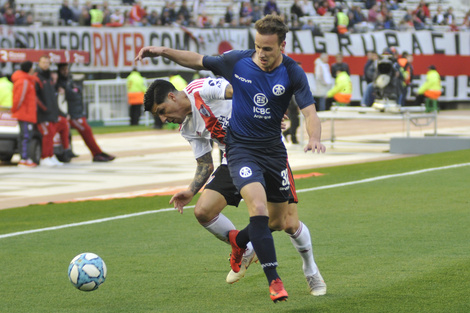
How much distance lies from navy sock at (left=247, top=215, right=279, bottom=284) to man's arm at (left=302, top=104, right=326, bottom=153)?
0.59 m

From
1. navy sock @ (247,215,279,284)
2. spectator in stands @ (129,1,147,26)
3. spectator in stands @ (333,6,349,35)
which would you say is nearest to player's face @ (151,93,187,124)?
navy sock @ (247,215,279,284)

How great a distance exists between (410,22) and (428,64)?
5323 mm

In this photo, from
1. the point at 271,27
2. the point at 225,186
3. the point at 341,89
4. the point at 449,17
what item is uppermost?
the point at 271,27

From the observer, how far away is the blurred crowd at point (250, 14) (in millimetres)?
30422

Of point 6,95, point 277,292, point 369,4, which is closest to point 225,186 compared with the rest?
point 277,292

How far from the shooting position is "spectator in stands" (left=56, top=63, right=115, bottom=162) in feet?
65.5

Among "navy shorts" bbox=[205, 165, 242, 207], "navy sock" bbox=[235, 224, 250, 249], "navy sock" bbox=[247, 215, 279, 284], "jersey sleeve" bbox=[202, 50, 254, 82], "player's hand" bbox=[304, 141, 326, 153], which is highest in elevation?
"jersey sleeve" bbox=[202, 50, 254, 82]

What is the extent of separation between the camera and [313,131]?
6.33 m

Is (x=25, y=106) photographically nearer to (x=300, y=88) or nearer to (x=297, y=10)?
(x=300, y=88)

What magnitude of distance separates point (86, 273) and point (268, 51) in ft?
7.10

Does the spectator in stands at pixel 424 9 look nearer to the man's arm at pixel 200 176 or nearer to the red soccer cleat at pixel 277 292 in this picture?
the man's arm at pixel 200 176

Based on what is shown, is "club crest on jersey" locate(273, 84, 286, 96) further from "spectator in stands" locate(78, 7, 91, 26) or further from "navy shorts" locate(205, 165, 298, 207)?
"spectator in stands" locate(78, 7, 91, 26)

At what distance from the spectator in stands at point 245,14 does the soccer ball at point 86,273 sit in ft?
97.1

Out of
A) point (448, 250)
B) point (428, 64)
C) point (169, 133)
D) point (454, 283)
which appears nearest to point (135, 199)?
point (448, 250)
